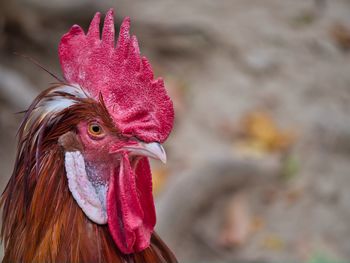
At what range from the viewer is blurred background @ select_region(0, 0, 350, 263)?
4082mm

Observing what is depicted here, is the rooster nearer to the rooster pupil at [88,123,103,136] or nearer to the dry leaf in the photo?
the rooster pupil at [88,123,103,136]

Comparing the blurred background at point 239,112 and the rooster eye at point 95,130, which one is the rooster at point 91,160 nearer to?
the rooster eye at point 95,130

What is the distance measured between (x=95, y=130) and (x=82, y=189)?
0.63 feet

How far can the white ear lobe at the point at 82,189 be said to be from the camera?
6.30 ft

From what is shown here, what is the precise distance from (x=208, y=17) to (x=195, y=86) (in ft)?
3.26

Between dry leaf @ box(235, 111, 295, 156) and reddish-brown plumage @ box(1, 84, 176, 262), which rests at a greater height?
dry leaf @ box(235, 111, 295, 156)

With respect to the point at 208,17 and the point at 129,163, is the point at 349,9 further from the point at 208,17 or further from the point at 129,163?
the point at 129,163

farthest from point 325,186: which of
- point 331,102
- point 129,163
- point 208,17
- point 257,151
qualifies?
point 129,163

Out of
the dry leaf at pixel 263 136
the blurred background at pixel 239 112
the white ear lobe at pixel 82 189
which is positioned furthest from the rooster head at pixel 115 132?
the dry leaf at pixel 263 136

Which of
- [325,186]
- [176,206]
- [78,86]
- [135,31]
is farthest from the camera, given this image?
[135,31]

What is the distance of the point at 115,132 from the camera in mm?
1991

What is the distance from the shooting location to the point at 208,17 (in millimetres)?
5828

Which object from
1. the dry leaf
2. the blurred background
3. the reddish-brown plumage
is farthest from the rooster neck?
the dry leaf

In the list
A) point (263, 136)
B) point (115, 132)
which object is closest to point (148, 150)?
point (115, 132)
